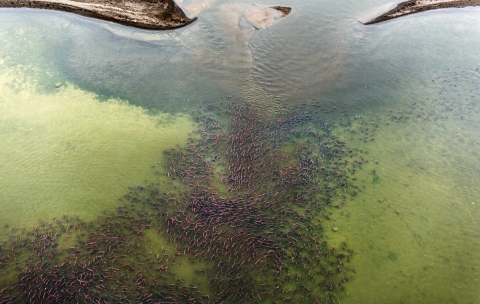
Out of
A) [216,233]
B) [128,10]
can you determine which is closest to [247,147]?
[216,233]

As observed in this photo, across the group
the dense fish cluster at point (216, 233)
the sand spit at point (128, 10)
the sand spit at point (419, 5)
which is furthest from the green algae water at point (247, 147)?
the sand spit at point (128, 10)

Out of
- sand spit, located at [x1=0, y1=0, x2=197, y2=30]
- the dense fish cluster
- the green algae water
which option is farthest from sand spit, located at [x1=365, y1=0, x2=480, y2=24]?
sand spit, located at [x1=0, y1=0, x2=197, y2=30]

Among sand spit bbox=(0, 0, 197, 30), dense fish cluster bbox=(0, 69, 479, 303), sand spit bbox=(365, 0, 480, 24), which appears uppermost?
sand spit bbox=(365, 0, 480, 24)

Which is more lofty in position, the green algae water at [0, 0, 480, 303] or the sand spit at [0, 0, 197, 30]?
the sand spit at [0, 0, 197, 30]

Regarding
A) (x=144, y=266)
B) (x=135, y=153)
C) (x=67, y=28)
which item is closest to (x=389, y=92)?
(x=135, y=153)

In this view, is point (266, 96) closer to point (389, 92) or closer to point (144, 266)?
point (389, 92)

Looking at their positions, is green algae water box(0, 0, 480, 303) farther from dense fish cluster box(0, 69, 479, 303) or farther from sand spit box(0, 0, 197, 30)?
sand spit box(0, 0, 197, 30)
